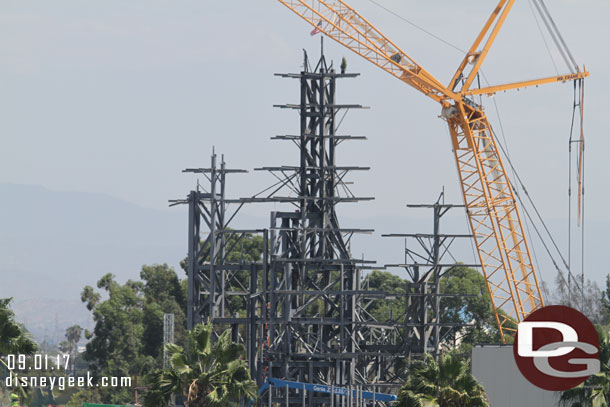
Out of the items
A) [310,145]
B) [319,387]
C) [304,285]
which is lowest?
[319,387]

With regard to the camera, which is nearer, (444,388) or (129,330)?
(444,388)

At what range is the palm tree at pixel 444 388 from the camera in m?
49.9

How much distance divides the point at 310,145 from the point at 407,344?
1363 centimetres

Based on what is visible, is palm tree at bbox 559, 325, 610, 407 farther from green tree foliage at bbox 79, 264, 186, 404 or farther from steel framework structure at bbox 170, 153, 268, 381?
green tree foliage at bbox 79, 264, 186, 404

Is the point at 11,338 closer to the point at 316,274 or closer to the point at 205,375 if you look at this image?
the point at 205,375

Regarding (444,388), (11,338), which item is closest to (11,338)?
(11,338)

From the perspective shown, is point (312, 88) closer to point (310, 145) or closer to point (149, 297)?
point (310, 145)

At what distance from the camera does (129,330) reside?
471ft

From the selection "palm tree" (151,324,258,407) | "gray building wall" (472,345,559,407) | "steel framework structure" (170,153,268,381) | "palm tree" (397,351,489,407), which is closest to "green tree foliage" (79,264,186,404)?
"steel framework structure" (170,153,268,381)

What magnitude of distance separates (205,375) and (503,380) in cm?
1560

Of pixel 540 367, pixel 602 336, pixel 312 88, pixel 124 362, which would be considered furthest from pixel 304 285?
pixel 124 362

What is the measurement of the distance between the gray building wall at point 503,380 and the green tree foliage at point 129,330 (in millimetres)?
78885

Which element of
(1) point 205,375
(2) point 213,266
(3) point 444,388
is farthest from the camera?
(2) point 213,266

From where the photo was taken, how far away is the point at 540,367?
5728cm
